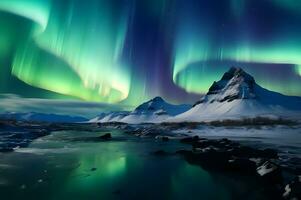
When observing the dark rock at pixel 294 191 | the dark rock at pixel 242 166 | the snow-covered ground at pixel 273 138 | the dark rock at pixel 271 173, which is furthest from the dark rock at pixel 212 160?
the dark rock at pixel 294 191

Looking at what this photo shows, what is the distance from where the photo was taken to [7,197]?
79.5 feet

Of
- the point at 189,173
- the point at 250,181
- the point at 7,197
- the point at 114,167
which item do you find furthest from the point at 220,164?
the point at 7,197

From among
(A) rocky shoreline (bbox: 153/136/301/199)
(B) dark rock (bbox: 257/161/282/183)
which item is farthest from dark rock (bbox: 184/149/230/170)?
(B) dark rock (bbox: 257/161/282/183)

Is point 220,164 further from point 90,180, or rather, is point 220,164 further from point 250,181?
point 90,180

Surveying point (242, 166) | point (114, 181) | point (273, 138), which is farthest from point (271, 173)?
point (273, 138)

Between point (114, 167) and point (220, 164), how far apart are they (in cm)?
1368

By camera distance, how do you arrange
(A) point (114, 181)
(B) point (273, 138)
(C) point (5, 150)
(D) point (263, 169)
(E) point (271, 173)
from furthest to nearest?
(B) point (273, 138)
(C) point (5, 150)
(D) point (263, 169)
(A) point (114, 181)
(E) point (271, 173)

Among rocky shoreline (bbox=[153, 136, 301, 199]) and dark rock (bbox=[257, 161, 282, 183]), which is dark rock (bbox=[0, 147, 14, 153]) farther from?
dark rock (bbox=[257, 161, 282, 183])

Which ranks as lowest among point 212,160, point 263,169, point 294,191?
point 294,191

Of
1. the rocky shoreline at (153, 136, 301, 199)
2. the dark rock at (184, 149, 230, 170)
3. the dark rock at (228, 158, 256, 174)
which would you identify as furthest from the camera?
the dark rock at (184, 149, 230, 170)

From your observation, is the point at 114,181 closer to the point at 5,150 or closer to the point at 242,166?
the point at 242,166

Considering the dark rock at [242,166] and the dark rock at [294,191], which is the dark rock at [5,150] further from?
the dark rock at [294,191]

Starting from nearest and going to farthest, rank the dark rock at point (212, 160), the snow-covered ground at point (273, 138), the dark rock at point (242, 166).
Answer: the dark rock at point (242, 166)
the dark rock at point (212, 160)
the snow-covered ground at point (273, 138)

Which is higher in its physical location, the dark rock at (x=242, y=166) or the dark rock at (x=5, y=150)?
the dark rock at (x=242, y=166)
